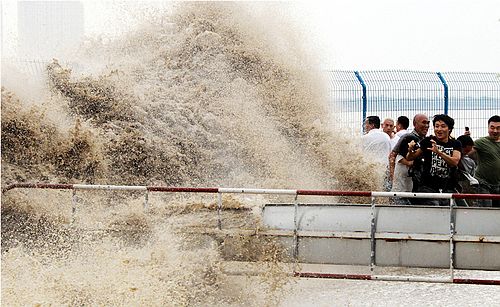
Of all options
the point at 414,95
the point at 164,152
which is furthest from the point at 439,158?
the point at 414,95

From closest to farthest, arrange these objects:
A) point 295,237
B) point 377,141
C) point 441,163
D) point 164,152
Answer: point 295,237 < point 441,163 < point 377,141 < point 164,152

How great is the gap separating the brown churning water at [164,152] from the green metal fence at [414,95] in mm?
669

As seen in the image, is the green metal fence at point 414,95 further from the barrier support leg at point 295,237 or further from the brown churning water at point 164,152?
the barrier support leg at point 295,237

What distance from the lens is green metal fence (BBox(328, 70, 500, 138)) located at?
1612cm

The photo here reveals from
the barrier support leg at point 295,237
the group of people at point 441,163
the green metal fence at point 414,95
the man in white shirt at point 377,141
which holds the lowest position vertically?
the barrier support leg at point 295,237

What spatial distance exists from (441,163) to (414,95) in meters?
7.98

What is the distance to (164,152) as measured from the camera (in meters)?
12.9

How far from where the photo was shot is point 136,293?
7.26 meters

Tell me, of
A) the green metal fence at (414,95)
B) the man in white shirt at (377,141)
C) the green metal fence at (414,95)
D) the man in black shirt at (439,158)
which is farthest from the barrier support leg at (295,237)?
the green metal fence at (414,95)

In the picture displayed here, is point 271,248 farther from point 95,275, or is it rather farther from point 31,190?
point 31,190

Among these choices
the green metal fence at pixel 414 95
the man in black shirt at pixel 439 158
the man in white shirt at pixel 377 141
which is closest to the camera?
the man in black shirt at pixel 439 158

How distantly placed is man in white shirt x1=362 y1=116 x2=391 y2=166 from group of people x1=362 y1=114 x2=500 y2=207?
113 cm

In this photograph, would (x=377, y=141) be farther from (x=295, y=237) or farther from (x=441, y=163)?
(x=295, y=237)

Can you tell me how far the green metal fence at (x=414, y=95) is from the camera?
1612cm
